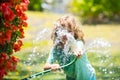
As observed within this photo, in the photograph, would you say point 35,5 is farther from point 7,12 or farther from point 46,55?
point 7,12

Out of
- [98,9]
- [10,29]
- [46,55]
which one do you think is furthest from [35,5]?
[10,29]

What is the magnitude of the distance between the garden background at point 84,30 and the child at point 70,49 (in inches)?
71.1

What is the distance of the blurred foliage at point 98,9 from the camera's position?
1775 centimetres

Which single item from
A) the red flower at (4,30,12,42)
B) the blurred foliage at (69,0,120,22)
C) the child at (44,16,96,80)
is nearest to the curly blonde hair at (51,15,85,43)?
the child at (44,16,96,80)

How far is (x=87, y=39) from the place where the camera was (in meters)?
13.8

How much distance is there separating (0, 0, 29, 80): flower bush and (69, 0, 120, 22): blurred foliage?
33.5ft

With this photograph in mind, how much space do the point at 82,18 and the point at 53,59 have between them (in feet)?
38.7

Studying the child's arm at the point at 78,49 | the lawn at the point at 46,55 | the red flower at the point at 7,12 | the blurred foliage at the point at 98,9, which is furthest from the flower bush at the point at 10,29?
the blurred foliage at the point at 98,9

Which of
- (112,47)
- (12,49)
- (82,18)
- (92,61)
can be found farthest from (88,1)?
(12,49)

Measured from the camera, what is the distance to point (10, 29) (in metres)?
7.14

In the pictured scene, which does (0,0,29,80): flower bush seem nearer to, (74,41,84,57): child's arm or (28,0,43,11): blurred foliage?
(74,41,84,57): child's arm

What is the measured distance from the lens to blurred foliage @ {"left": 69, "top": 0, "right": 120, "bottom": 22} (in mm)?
17750

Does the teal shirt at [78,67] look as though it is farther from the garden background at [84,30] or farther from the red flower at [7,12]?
the garden background at [84,30]

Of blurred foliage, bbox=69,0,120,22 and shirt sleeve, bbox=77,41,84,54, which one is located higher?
shirt sleeve, bbox=77,41,84,54
